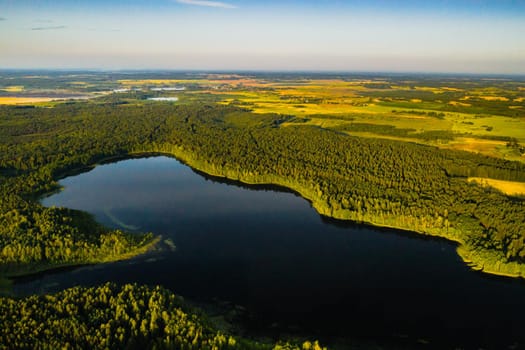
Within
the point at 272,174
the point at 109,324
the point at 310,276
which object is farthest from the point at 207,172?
the point at 109,324

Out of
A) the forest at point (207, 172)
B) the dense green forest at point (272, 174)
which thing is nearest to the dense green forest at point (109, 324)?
the forest at point (207, 172)

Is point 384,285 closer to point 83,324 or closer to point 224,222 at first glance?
point 224,222

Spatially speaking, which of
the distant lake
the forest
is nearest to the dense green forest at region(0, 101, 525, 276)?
the forest

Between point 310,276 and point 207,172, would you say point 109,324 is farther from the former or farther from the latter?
point 207,172

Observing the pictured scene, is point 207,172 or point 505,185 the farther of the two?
point 207,172

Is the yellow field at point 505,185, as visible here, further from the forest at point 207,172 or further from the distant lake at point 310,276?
the distant lake at point 310,276

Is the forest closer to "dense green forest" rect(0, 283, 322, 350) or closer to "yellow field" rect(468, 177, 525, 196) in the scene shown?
"dense green forest" rect(0, 283, 322, 350)

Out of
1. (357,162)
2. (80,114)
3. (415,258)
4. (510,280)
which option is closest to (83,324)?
(415,258)
